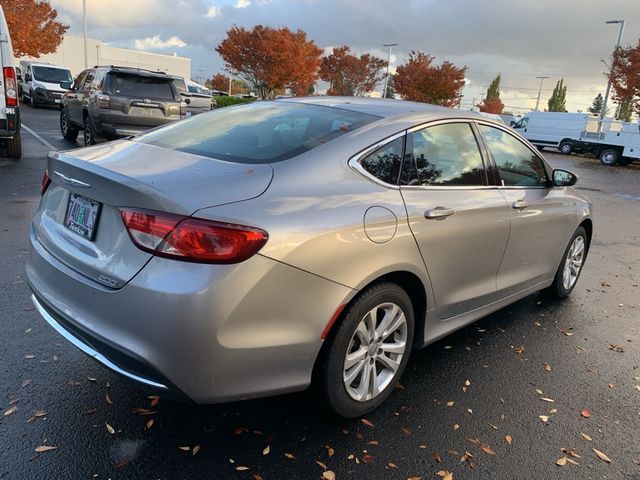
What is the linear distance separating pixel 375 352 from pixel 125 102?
31.3 ft

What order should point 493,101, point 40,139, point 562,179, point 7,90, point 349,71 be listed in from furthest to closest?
point 493,101 → point 349,71 → point 40,139 → point 7,90 → point 562,179

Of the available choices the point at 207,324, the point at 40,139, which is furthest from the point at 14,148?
the point at 207,324

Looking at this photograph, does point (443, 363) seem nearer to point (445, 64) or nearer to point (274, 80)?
point (274, 80)

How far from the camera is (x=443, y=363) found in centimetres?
357

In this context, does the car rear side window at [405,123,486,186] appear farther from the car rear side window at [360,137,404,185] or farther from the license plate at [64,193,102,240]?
the license plate at [64,193,102,240]

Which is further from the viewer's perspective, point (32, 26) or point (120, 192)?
point (32, 26)

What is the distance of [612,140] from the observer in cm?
2534

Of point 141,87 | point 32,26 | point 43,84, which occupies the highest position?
point 32,26

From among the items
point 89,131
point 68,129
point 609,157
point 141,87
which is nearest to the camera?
point 141,87

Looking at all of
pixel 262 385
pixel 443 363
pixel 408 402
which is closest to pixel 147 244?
pixel 262 385

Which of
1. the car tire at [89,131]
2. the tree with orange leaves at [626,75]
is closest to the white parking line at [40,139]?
the car tire at [89,131]

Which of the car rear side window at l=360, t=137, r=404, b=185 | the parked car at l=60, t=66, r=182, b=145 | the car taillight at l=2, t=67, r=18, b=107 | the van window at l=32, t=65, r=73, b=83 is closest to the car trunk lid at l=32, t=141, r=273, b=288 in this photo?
the car rear side window at l=360, t=137, r=404, b=185

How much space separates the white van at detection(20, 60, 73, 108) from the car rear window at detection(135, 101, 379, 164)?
23.7 m

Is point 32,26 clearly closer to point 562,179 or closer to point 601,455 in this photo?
point 562,179
